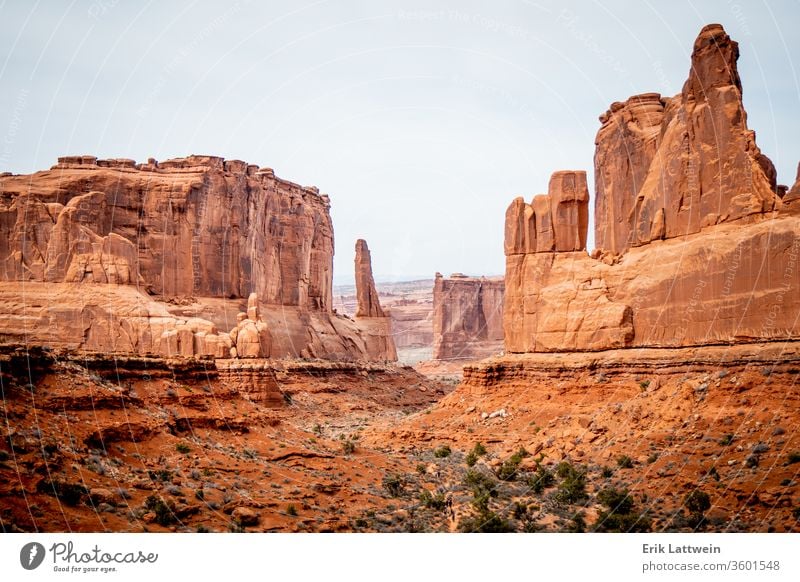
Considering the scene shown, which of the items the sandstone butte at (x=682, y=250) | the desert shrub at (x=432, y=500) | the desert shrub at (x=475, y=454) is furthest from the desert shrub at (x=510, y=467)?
the sandstone butte at (x=682, y=250)

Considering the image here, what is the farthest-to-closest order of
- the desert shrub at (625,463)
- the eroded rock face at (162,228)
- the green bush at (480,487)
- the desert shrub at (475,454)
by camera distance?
the eroded rock face at (162,228) < the desert shrub at (475,454) < the desert shrub at (625,463) < the green bush at (480,487)

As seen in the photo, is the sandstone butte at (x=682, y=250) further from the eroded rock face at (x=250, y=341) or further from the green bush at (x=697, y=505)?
the eroded rock face at (x=250, y=341)

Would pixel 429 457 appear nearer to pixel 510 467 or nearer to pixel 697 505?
pixel 510 467

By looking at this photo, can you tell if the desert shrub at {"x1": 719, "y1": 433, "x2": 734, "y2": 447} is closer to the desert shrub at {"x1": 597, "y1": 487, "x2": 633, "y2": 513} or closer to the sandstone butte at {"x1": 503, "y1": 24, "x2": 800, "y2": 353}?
the desert shrub at {"x1": 597, "y1": 487, "x2": 633, "y2": 513}

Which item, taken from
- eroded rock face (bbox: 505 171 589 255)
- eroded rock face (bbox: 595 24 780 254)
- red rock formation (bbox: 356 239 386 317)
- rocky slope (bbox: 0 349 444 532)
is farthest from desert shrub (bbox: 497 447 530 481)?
red rock formation (bbox: 356 239 386 317)

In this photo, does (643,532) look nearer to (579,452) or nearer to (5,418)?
(579,452)

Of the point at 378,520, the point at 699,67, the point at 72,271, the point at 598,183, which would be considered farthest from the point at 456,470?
the point at 72,271
